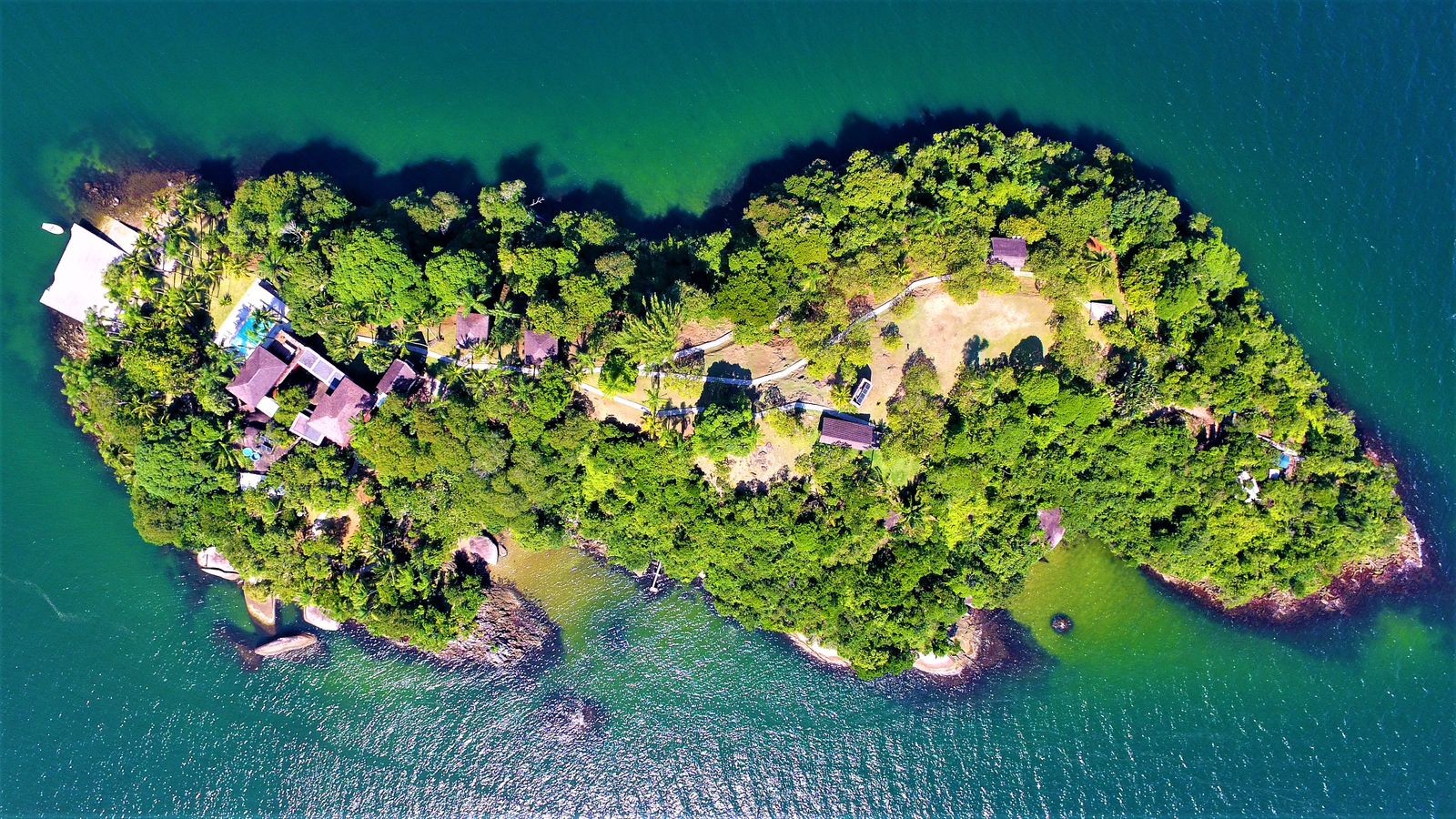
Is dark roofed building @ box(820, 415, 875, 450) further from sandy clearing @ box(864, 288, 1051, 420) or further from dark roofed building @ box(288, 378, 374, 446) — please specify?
dark roofed building @ box(288, 378, 374, 446)

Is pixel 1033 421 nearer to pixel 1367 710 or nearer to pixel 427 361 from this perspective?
pixel 1367 710

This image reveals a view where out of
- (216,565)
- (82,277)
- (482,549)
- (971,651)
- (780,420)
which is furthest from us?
(482,549)

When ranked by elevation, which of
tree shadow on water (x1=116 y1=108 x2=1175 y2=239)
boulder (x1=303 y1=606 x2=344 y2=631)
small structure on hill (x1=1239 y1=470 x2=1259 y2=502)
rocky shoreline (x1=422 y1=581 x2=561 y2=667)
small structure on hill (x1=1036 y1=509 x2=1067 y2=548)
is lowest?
boulder (x1=303 y1=606 x2=344 y2=631)

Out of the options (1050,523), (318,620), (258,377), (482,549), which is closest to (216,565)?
(318,620)

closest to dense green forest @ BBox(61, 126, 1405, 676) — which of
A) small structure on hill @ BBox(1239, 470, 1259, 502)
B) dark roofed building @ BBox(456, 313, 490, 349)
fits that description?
small structure on hill @ BBox(1239, 470, 1259, 502)

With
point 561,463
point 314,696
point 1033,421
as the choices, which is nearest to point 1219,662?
point 1033,421

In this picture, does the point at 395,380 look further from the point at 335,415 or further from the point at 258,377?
the point at 258,377

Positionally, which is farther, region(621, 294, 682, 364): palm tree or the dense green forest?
the dense green forest
